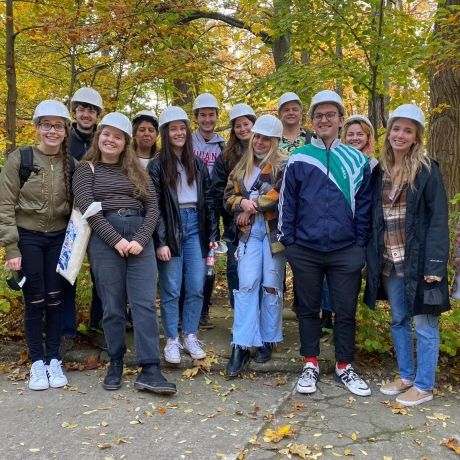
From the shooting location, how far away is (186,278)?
4.56 meters

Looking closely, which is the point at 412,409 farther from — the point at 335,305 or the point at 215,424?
the point at 215,424

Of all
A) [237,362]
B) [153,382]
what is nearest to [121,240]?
[153,382]

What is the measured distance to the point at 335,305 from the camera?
4133 millimetres

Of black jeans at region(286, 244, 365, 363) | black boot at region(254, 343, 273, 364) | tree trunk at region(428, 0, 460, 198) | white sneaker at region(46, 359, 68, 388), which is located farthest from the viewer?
tree trunk at region(428, 0, 460, 198)

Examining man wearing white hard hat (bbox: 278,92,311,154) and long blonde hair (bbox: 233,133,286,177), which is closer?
long blonde hair (bbox: 233,133,286,177)

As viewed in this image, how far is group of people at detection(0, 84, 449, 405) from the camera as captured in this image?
3.83 meters

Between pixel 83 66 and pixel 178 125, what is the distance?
2.71 m

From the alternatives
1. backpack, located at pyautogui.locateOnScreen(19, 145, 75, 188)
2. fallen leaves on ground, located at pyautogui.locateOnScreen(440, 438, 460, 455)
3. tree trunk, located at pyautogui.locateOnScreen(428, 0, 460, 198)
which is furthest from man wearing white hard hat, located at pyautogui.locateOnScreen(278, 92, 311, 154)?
tree trunk, located at pyautogui.locateOnScreen(428, 0, 460, 198)

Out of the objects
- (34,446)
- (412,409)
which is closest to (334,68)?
(412,409)

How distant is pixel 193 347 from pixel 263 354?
2.15ft

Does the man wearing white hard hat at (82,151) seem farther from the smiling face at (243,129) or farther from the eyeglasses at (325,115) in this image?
the eyeglasses at (325,115)

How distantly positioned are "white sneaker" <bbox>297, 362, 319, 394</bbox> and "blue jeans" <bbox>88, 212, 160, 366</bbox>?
1.21m

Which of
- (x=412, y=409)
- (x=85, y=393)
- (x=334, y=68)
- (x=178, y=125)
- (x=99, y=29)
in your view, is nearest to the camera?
(x=412, y=409)

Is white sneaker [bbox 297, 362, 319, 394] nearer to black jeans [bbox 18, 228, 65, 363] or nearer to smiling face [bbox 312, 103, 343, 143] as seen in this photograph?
smiling face [bbox 312, 103, 343, 143]
